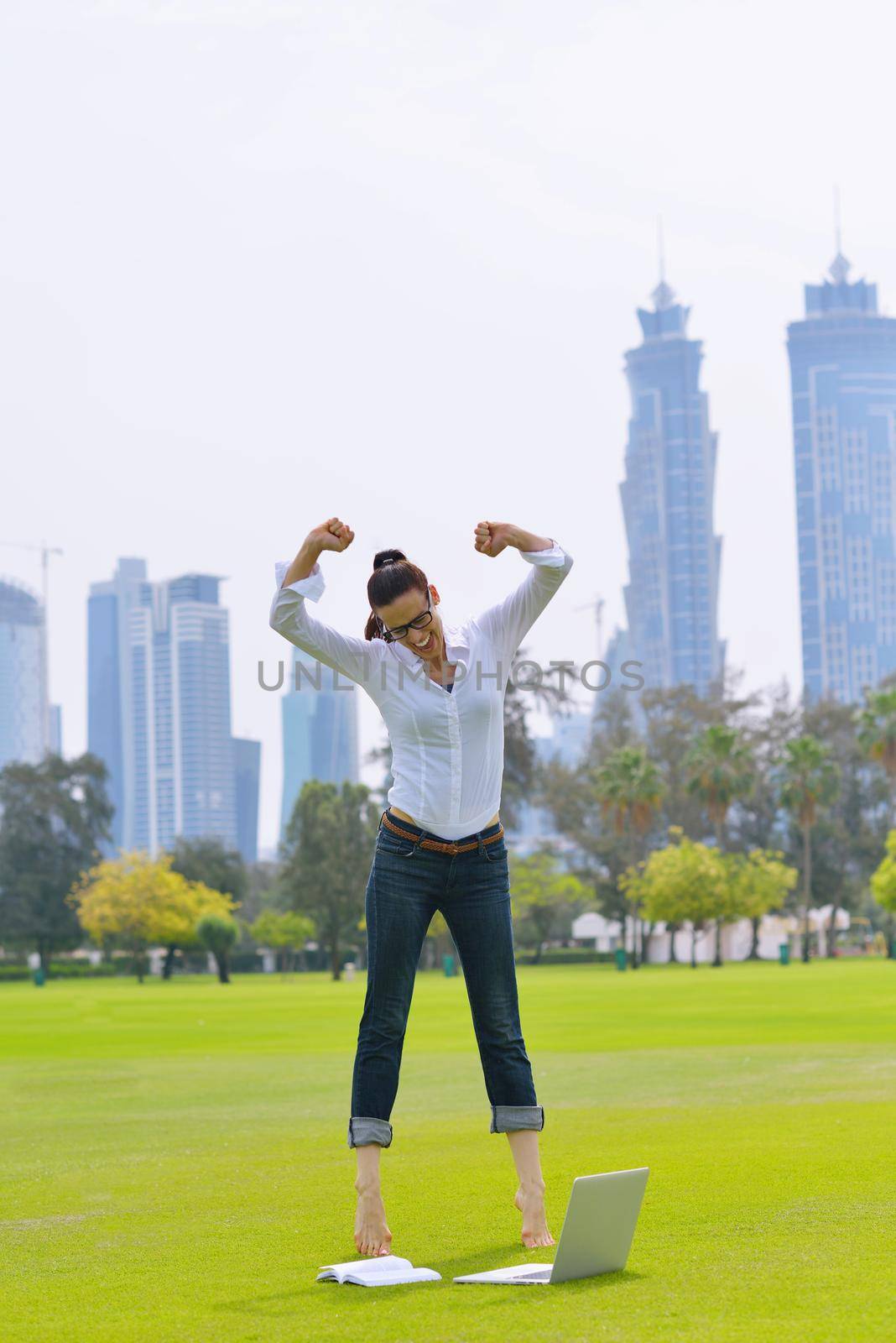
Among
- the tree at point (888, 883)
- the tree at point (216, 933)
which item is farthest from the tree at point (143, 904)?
the tree at point (888, 883)

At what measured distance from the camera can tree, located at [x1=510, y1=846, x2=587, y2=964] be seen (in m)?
85.6

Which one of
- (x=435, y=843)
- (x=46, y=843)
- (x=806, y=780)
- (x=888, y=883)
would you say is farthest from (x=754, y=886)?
(x=435, y=843)

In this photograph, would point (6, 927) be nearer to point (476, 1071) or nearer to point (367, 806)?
point (367, 806)

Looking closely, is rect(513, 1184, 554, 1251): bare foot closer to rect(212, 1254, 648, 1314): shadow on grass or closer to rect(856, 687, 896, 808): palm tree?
rect(212, 1254, 648, 1314): shadow on grass

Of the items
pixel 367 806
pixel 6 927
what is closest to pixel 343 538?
pixel 367 806

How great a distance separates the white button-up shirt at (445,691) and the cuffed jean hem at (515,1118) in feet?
2.92

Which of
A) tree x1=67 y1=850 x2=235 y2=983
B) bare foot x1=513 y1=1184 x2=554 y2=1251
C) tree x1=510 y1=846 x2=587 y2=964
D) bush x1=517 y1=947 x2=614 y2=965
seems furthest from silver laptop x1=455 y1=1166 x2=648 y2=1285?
bush x1=517 y1=947 x2=614 y2=965

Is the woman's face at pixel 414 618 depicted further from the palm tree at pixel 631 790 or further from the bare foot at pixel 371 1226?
the palm tree at pixel 631 790

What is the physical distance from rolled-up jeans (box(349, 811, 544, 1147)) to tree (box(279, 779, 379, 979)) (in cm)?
7063

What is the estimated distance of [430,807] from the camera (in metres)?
5.39

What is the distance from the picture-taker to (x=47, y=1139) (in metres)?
9.50

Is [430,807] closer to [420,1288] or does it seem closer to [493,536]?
[493,536]

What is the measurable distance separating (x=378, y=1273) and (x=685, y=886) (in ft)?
244

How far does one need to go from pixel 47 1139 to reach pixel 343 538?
5442 millimetres
